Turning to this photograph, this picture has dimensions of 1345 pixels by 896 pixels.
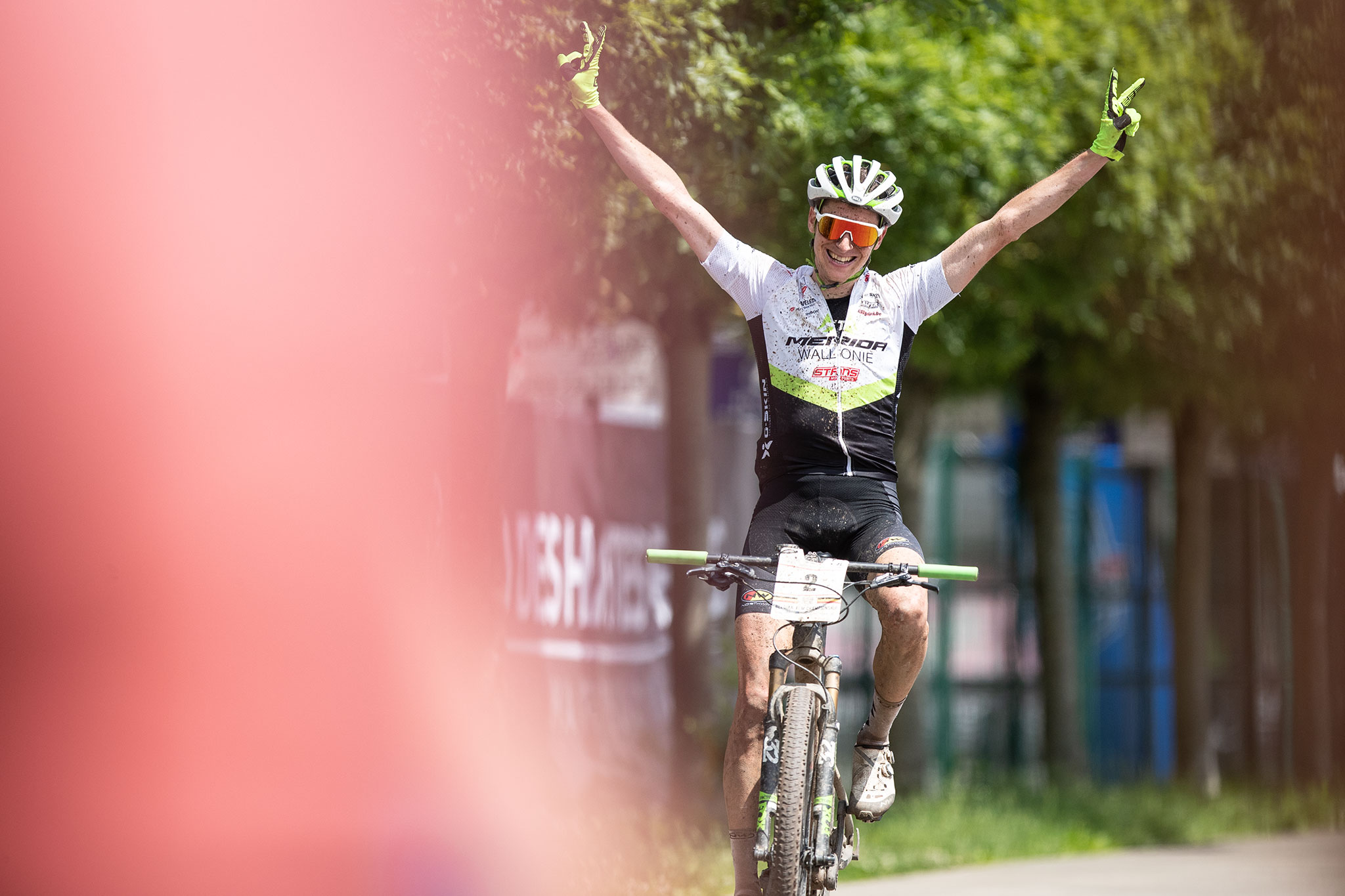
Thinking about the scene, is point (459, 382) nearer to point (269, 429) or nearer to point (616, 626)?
point (269, 429)

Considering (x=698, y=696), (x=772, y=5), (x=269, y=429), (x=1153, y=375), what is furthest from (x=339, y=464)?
(x=1153, y=375)

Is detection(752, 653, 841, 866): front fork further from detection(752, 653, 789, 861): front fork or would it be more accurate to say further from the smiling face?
the smiling face

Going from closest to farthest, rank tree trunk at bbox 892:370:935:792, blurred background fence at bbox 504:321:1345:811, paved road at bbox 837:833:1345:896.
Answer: paved road at bbox 837:833:1345:896 → blurred background fence at bbox 504:321:1345:811 → tree trunk at bbox 892:370:935:792

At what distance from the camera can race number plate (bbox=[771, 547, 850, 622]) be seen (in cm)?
546

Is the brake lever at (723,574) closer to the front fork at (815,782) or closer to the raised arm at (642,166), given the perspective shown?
the front fork at (815,782)

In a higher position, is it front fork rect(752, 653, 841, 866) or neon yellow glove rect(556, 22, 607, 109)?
neon yellow glove rect(556, 22, 607, 109)

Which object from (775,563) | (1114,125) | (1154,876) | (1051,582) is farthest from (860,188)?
(1051,582)

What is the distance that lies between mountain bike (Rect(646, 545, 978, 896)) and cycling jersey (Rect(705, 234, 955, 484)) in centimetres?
42

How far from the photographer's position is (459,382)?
31.6 feet

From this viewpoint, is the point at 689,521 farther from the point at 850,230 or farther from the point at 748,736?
the point at 748,736

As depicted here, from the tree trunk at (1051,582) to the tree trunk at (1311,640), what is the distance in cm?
218

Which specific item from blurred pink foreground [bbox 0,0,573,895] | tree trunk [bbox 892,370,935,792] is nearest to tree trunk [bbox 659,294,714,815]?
tree trunk [bbox 892,370,935,792]

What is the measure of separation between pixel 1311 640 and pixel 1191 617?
120 centimetres

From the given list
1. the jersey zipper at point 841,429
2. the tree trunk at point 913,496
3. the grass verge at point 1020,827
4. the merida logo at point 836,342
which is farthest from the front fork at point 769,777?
the tree trunk at point 913,496
